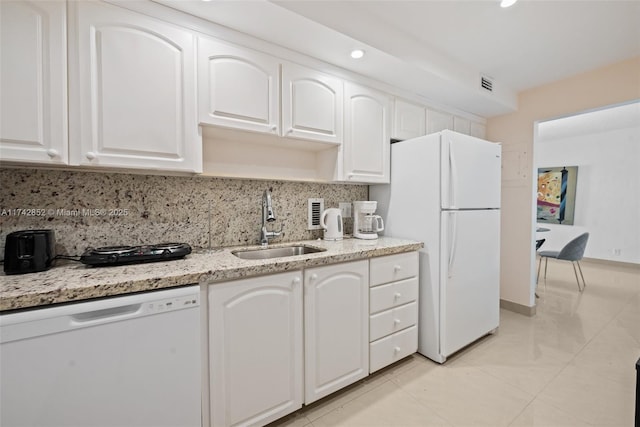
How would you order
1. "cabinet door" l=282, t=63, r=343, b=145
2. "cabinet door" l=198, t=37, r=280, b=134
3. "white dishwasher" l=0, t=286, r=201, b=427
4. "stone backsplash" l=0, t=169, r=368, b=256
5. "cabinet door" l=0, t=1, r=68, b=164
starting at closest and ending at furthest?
1. "white dishwasher" l=0, t=286, r=201, b=427
2. "cabinet door" l=0, t=1, r=68, b=164
3. "stone backsplash" l=0, t=169, r=368, b=256
4. "cabinet door" l=198, t=37, r=280, b=134
5. "cabinet door" l=282, t=63, r=343, b=145

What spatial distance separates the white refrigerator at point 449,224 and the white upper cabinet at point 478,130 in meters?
0.86

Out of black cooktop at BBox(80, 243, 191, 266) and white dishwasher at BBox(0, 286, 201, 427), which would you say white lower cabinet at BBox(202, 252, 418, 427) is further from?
black cooktop at BBox(80, 243, 191, 266)

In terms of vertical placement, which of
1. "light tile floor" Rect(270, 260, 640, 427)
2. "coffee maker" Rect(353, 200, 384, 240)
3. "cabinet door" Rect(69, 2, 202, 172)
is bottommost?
"light tile floor" Rect(270, 260, 640, 427)

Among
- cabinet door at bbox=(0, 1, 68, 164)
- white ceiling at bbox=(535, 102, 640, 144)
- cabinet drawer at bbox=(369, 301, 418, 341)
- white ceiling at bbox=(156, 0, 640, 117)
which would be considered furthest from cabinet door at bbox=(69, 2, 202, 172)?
white ceiling at bbox=(535, 102, 640, 144)

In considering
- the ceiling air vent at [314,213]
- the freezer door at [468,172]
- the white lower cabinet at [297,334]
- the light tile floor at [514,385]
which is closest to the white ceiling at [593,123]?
the freezer door at [468,172]

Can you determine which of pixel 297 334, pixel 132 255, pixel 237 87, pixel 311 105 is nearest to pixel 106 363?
pixel 132 255

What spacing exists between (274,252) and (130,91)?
1225 millimetres

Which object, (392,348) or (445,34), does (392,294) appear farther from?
(445,34)

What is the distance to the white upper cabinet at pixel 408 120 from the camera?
2.36 metres

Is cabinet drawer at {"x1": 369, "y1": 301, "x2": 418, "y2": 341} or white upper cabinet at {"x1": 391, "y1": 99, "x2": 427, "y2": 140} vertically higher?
white upper cabinet at {"x1": 391, "y1": 99, "x2": 427, "y2": 140}

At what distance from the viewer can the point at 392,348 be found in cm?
189

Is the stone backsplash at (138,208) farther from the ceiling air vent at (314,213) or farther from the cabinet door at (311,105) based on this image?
the cabinet door at (311,105)

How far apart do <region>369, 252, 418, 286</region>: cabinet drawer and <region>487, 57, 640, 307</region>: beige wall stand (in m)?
1.67

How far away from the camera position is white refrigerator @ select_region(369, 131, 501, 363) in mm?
1948
